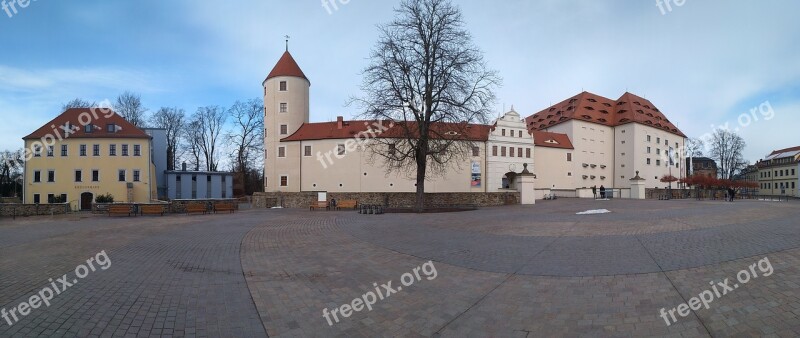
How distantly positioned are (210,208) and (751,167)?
121m

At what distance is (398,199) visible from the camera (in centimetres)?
3250

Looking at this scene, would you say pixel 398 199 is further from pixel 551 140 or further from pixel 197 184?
Result: pixel 197 184

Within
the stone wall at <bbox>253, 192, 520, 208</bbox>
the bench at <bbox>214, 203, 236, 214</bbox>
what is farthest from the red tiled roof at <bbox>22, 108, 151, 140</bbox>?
the bench at <bbox>214, 203, 236, 214</bbox>

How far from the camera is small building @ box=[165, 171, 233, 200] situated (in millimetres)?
50250

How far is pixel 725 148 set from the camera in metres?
69.4

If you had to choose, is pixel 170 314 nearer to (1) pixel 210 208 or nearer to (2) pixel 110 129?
(1) pixel 210 208

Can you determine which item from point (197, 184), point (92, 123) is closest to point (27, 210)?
point (92, 123)

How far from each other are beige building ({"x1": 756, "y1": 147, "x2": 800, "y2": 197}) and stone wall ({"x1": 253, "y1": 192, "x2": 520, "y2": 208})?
8125cm

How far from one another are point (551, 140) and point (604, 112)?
17.5 meters

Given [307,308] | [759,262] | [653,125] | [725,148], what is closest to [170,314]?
[307,308]

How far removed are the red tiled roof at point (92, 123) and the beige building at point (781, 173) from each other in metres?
113

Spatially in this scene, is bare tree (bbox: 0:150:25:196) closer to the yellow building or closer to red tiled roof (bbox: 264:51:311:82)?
the yellow building

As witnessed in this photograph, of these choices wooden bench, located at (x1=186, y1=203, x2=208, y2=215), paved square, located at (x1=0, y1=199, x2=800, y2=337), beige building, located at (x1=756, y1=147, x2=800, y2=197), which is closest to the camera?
paved square, located at (x1=0, y1=199, x2=800, y2=337)

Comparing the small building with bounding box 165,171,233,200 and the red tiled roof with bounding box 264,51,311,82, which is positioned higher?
the red tiled roof with bounding box 264,51,311,82
